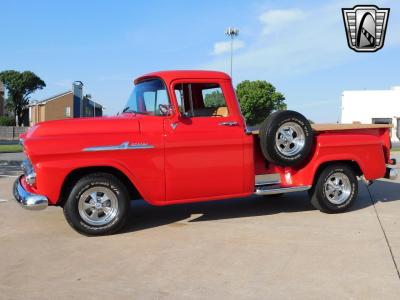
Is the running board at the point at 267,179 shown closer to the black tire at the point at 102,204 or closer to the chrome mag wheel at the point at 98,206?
the black tire at the point at 102,204

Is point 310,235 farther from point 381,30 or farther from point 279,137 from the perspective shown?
point 381,30

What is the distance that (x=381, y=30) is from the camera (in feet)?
48.8

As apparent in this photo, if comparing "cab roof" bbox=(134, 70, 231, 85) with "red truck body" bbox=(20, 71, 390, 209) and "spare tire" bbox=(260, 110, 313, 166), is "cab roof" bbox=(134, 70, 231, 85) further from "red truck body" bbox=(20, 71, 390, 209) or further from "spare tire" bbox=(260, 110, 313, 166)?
"spare tire" bbox=(260, 110, 313, 166)

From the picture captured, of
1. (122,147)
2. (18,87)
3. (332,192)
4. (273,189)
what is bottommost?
(332,192)

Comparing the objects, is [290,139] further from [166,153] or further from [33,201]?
[33,201]

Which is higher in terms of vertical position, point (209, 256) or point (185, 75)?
point (185, 75)

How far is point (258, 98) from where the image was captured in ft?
222

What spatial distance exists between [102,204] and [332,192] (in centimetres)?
353

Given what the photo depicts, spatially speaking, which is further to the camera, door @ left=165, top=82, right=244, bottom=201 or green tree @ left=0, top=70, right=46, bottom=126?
green tree @ left=0, top=70, right=46, bottom=126

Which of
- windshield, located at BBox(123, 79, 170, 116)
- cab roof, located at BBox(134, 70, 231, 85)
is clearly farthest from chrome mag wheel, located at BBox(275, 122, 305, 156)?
windshield, located at BBox(123, 79, 170, 116)

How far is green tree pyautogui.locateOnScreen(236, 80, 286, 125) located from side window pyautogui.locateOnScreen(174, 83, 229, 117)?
5758cm

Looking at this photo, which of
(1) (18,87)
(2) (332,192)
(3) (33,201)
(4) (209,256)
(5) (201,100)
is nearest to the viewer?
(4) (209,256)

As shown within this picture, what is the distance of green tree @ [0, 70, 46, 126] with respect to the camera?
87812 mm

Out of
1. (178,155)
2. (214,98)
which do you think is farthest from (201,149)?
(214,98)
